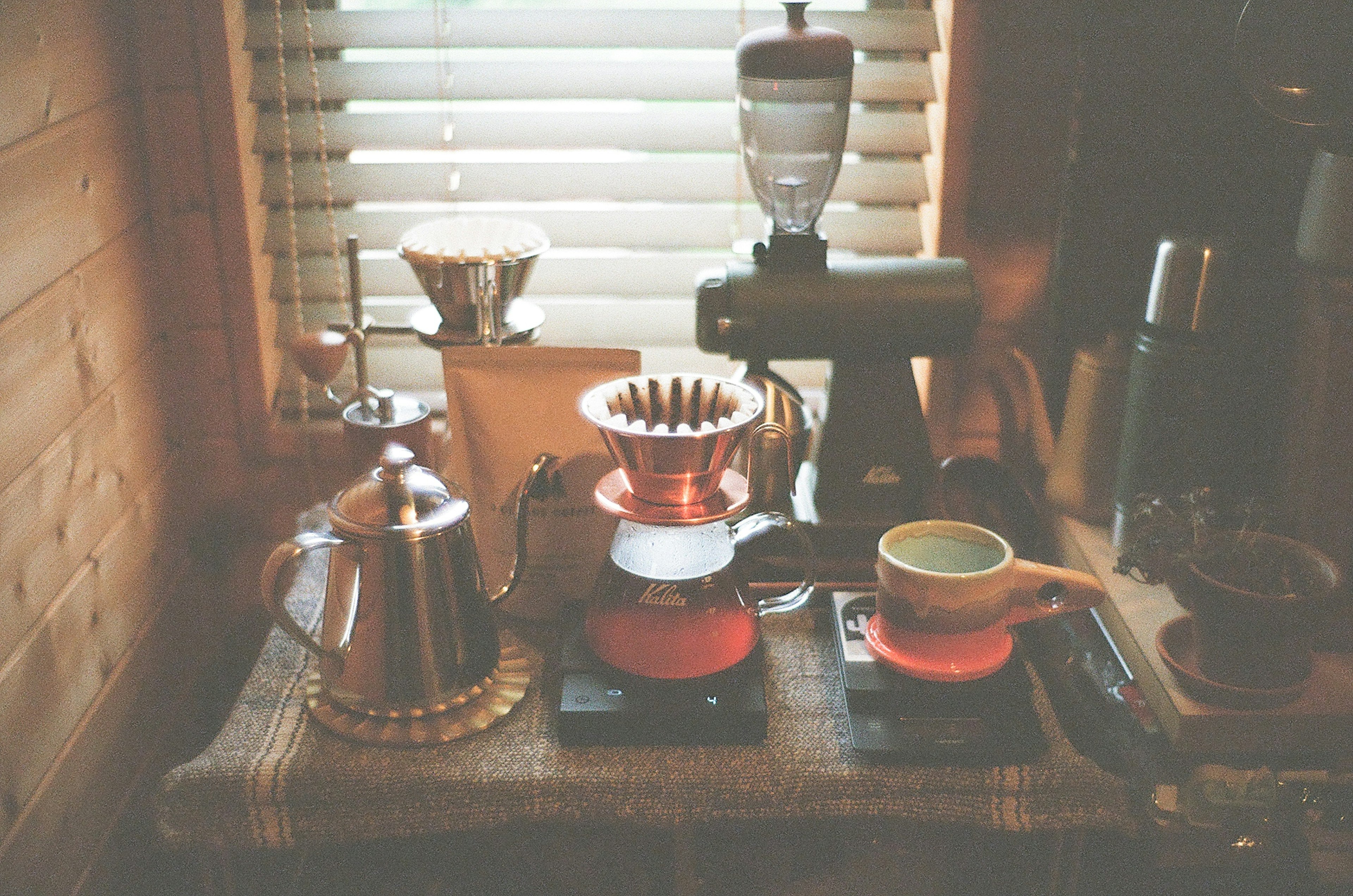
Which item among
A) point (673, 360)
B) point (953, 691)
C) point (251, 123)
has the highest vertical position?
point (251, 123)

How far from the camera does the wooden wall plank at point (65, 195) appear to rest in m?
1.10

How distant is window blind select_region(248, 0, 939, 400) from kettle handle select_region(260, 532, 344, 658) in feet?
2.09

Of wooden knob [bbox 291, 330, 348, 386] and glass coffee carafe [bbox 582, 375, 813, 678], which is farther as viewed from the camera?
wooden knob [bbox 291, 330, 348, 386]

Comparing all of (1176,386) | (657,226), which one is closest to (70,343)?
(657,226)

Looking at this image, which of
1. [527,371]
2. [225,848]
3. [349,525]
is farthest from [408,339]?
[225,848]

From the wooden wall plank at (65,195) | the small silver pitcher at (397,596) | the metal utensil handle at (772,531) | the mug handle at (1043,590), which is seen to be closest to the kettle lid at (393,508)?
the small silver pitcher at (397,596)

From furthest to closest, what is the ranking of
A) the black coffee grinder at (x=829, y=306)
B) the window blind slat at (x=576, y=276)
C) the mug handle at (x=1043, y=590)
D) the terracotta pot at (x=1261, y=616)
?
the window blind slat at (x=576, y=276)
the black coffee grinder at (x=829, y=306)
the mug handle at (x=1043, y=590)
the terracotta pot at (x=1261, y=616)

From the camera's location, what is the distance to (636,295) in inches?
64.3

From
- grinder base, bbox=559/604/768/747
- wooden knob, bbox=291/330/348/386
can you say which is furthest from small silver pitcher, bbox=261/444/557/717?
wooden knob, bbox=291/330/348/386

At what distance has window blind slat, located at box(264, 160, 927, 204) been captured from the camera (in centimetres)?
155

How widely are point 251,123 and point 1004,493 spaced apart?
1049 millimetres

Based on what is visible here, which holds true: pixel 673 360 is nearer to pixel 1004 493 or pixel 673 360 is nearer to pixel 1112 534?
pixel 1004 493

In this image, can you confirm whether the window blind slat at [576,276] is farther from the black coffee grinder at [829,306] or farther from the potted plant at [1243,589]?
the potted plant at [1243,589]

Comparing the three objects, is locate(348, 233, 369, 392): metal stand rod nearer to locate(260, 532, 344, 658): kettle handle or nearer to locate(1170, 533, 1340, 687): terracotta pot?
locate(260, 532, 344, 658): kettle handle
